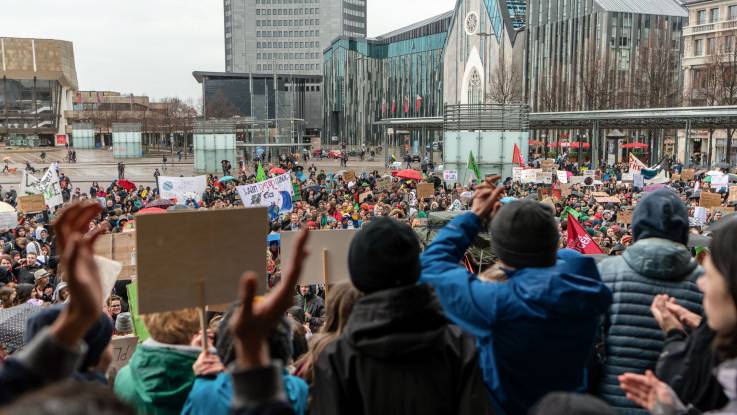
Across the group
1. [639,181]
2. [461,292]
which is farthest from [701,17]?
[461,292]

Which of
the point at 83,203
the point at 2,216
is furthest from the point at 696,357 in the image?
the point at 2,216

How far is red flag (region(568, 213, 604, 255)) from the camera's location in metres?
10.4

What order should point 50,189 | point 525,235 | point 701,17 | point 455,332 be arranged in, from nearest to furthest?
point 455,332 → point 525,235 → point 50,189 → point 701,17

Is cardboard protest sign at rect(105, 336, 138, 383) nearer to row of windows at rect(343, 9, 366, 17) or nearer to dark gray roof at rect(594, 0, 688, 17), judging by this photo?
dark gray roof at rect(594, 0, 688, 17)

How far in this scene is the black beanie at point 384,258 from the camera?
2588mm

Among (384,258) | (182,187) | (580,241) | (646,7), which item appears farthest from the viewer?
(646,7)

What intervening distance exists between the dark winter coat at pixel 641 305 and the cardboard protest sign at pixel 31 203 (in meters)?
18.0

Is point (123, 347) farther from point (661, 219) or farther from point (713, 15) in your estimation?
point (713, 15)

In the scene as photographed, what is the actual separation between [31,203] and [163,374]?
1731cm

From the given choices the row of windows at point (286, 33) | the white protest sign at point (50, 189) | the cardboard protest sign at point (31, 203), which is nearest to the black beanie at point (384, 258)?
the cardboard protest sign at point (31, 203)

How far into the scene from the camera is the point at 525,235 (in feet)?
9.32

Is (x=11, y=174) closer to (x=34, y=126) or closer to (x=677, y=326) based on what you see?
(x=677, y=326)

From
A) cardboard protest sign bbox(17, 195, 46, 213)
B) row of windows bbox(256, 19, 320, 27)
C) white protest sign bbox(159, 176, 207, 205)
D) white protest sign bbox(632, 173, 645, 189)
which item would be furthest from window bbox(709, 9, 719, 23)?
row of windows bbox(256, 19, 320, 27)

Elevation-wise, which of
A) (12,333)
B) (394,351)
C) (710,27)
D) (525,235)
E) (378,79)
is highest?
(710,27)
